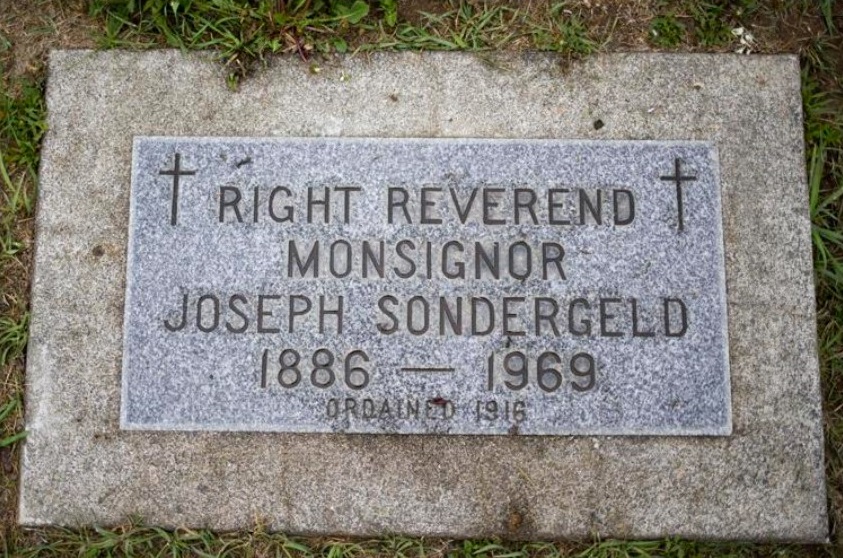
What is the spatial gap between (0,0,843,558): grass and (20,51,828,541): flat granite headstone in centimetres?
8

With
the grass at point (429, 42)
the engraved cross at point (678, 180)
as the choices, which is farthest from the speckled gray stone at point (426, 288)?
the grass at point (429, 42)

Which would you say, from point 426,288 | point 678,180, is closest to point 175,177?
point 426,288

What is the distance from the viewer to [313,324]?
2.34 m

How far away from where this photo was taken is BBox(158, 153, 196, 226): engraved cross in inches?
94.1

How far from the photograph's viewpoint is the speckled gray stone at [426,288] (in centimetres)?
231

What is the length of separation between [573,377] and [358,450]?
0.69 meters

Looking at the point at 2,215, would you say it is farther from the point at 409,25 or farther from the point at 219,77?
the point at 409,25

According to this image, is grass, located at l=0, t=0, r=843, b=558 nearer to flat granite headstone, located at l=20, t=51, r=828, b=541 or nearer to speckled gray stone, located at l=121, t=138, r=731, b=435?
Answer: flat granite headstone, located at l=20, t=51, r=828, b=541

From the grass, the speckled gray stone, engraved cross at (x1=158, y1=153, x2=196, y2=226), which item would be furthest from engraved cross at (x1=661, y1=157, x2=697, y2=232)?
engraved cross at (x1=158, y1=153, x2=196, y2=226)

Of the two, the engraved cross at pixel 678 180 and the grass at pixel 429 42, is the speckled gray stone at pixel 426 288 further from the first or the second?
the grass at pixel 429 42

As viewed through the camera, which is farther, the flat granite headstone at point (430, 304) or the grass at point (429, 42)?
the grass at point (429, 42)

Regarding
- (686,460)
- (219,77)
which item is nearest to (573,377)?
(686,460)

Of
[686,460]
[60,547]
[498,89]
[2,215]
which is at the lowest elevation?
[60,547]

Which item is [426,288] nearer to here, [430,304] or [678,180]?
[430,304]
